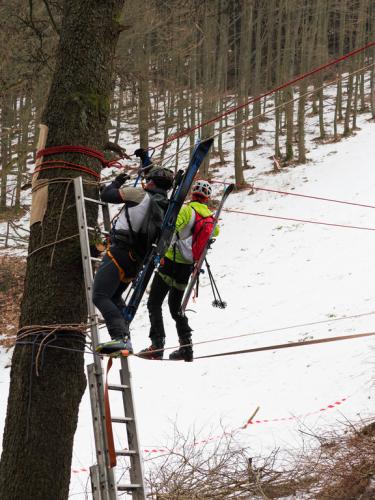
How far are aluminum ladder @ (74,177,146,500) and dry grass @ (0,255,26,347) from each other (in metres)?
11.4

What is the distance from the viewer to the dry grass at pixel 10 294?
1662 cm

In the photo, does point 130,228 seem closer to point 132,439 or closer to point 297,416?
point 132,439

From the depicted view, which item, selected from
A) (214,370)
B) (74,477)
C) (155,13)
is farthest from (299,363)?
(155,13)

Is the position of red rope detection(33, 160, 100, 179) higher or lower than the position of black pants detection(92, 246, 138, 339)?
higher

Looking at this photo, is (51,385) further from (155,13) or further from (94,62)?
(155,13)

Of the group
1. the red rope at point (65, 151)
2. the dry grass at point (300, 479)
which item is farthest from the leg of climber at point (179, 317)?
the red rope at point (65, 151)

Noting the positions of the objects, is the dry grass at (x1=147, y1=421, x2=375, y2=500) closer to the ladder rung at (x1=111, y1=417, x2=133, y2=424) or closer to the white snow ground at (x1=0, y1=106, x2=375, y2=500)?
the white snow ground at (x1=0, y1=106, x2=375, y2=500)

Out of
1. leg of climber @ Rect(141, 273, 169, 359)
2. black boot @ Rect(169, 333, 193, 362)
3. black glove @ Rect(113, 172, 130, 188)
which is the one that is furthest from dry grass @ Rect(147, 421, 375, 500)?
black glove @ Rect(113, 172, 130, 188)

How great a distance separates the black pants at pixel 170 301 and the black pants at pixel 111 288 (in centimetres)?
136

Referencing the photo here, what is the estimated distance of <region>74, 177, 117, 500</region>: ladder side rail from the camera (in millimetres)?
4500

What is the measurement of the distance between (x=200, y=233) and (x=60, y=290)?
205cm

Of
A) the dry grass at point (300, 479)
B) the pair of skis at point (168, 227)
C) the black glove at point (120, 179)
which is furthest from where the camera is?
the dry grass at point (300, 479)

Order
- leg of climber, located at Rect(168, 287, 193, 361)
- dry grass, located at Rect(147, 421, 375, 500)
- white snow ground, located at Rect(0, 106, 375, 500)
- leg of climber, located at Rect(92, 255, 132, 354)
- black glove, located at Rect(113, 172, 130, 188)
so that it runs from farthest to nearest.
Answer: white snow ground, located at Rect(0, 106, 375, 500) < leg of climber, located at Rect(168, 287, 193, 361) < dry grass, located at Rect(147, 421, 375, 500) < black glove, located at Rect(113, 172, 130, 188) < leg of climber, located at Rect(92, 255, 132, 354)

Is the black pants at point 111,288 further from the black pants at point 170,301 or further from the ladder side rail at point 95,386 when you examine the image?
the black pants at point 170,301
